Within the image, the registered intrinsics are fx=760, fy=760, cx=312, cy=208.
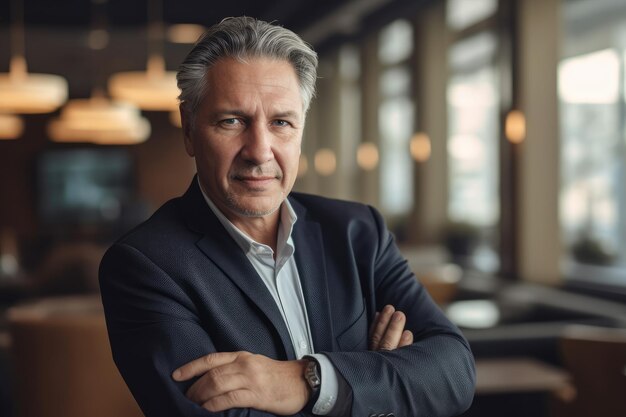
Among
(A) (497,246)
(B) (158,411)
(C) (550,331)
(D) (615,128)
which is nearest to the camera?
(B) (158,411)

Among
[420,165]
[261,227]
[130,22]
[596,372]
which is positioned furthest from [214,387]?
[130,22]

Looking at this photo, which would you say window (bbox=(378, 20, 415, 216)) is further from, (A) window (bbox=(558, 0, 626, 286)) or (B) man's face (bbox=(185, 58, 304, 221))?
(B) man's face (bbox=(185, 58, 304, 221))

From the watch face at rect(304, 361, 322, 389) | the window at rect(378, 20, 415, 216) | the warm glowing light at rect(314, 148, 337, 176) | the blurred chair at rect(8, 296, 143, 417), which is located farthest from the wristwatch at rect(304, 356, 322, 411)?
the warm glowing light at rect(314, 148, 337, 176)

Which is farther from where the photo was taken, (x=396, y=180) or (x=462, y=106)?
(x=396, y=180)

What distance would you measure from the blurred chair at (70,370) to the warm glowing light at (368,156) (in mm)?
7889

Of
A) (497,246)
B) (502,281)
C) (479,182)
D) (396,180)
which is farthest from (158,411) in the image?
(396,180)

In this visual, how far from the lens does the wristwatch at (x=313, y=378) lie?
154 cm

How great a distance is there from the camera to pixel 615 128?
244 inches

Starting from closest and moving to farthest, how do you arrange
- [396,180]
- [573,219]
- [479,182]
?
[573,219]
[479,182]
[396,180]

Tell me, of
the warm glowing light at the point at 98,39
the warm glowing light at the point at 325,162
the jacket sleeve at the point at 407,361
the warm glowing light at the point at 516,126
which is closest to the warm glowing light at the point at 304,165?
the warm glowing light at the point at 325,162

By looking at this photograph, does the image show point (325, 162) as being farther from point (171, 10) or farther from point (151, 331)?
point (151, 331)

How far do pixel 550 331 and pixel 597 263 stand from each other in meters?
2.20

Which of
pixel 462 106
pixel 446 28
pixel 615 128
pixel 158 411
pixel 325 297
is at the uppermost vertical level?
pixel 446 28

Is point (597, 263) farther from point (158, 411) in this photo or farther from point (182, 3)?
point (182, 3)
